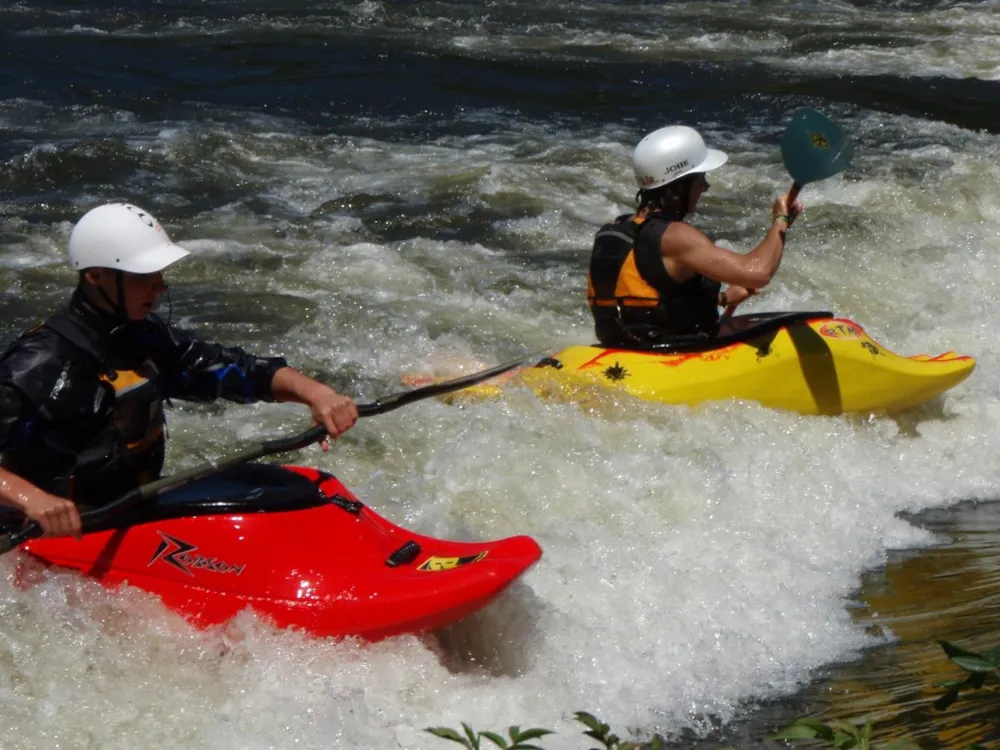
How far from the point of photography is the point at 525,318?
7.33 m

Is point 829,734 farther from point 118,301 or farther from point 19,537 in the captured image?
point 118,301

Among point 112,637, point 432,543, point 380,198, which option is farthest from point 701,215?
point 112,637

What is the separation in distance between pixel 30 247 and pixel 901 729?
20.1ft

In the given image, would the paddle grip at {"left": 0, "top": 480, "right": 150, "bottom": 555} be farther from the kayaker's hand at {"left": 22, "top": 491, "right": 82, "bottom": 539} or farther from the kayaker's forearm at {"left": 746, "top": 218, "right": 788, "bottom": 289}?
the kayaker's forearm at {"left": 746, "top": 218, "right": 788, "bottom": 289}

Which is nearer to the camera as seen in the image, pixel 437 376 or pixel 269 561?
pixel 269 561

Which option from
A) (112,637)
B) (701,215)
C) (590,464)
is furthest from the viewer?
(701,215)

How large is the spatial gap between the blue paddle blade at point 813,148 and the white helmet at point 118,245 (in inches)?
122

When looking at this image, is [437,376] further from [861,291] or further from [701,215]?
[701,215]

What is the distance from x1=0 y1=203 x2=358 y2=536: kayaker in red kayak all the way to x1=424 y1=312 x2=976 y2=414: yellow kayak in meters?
1.94

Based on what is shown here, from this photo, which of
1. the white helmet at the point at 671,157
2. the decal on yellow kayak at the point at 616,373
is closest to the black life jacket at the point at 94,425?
the decal on yellow kayak at the point at 616,373

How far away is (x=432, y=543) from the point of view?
154 inches

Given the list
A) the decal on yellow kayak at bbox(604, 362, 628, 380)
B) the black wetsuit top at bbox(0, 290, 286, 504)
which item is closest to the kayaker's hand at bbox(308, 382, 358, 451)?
the black wetsuit top at bbox(0, 290, 286, 504)

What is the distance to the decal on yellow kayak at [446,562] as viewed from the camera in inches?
145

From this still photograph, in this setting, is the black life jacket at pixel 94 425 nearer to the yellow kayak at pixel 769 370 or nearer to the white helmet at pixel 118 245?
the white helmet at pixel 118 245
